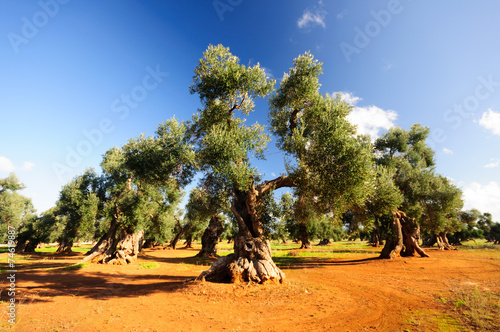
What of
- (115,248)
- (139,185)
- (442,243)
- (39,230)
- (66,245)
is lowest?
(66,245)

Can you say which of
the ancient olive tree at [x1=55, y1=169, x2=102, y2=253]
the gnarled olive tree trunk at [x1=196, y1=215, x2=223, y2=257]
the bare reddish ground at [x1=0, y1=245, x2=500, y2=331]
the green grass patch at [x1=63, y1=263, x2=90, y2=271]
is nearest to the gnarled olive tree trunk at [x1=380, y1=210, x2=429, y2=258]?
the bare reddish ground at [x1=0, y1=245, x2=500, y2=331]

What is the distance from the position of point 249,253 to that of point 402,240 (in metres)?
27.8

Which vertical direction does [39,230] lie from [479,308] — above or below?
Answer: above

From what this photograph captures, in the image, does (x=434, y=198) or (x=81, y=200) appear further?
(x=434, y=198)

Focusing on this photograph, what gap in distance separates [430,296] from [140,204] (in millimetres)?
29989

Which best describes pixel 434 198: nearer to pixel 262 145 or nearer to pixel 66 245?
pixel 262 145

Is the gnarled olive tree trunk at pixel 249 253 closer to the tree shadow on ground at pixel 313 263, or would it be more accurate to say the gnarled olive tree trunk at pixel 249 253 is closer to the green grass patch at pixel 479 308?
the green grass patch at pixel 479 308

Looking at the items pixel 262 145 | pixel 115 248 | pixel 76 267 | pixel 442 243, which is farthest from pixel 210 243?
pixel 442 243

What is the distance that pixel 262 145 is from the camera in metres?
16.1

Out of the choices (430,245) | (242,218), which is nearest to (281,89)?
(242,218)

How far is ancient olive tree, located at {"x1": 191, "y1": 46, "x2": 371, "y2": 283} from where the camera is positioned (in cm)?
1412

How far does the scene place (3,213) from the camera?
41875mm

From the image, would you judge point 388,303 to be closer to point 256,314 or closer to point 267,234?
point 256,314

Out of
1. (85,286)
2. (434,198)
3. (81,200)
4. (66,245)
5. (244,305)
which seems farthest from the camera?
(66,245)
